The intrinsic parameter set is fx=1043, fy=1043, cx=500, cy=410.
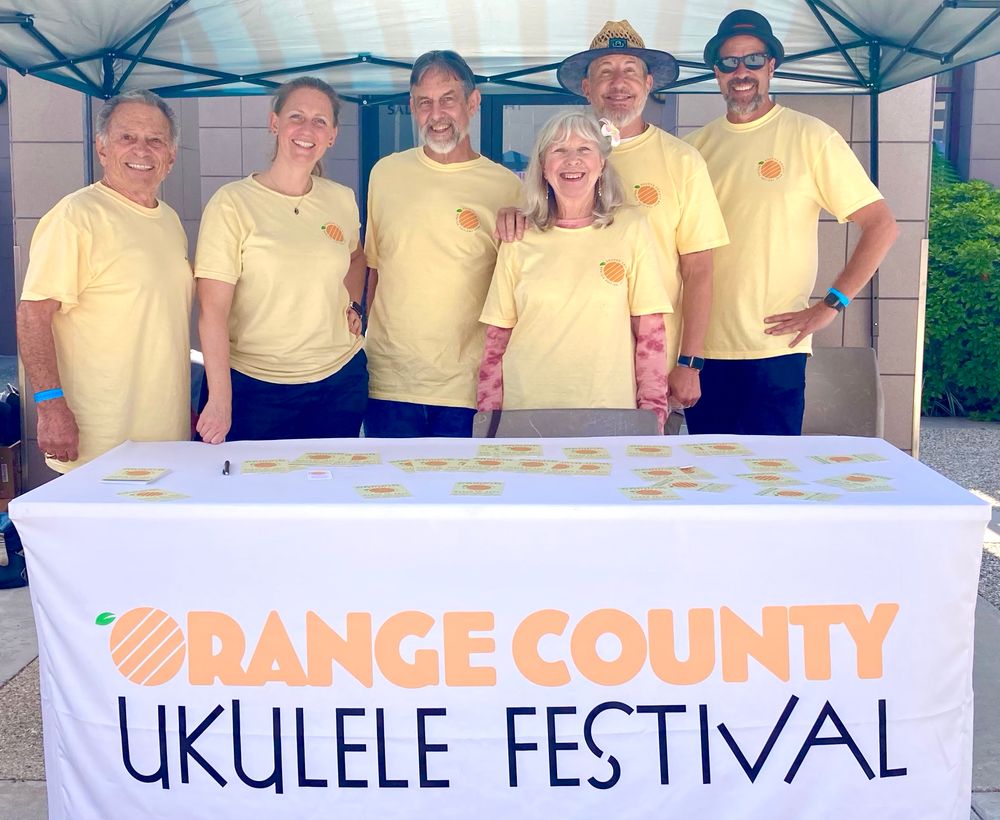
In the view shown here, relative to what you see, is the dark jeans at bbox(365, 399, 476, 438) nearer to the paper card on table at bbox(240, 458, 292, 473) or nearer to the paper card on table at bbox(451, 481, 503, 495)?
the paper card on table at bbox(240, 458, 292, 473)

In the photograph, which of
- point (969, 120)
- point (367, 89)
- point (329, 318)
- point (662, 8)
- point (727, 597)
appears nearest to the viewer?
point (727, 597)

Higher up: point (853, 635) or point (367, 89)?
point (367, 89)

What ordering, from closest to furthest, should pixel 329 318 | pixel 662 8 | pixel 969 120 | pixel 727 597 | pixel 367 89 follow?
pixel 727 597 < pixel 329 318 < pixel 662 8 < pixel 367 89 < pixel 969 120

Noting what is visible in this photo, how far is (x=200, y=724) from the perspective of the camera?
1.80 m

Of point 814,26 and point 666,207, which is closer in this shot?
point 666,207

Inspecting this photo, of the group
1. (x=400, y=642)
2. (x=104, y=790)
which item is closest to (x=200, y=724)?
(x=104, y=790)

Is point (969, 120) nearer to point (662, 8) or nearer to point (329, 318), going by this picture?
point (662, 8)

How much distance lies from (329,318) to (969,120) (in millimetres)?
8254

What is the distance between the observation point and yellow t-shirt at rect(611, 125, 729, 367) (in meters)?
2.84

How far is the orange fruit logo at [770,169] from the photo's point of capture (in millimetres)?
2982

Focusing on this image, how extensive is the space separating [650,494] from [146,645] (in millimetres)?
919

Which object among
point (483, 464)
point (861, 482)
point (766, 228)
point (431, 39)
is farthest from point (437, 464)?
point (431, 39)

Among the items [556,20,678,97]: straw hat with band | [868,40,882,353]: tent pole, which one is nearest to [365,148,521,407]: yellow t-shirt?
[556,20,678,97]: straw hat with band

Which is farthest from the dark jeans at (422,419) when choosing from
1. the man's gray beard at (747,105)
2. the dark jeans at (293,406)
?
the man's gray beard at (747,105)
